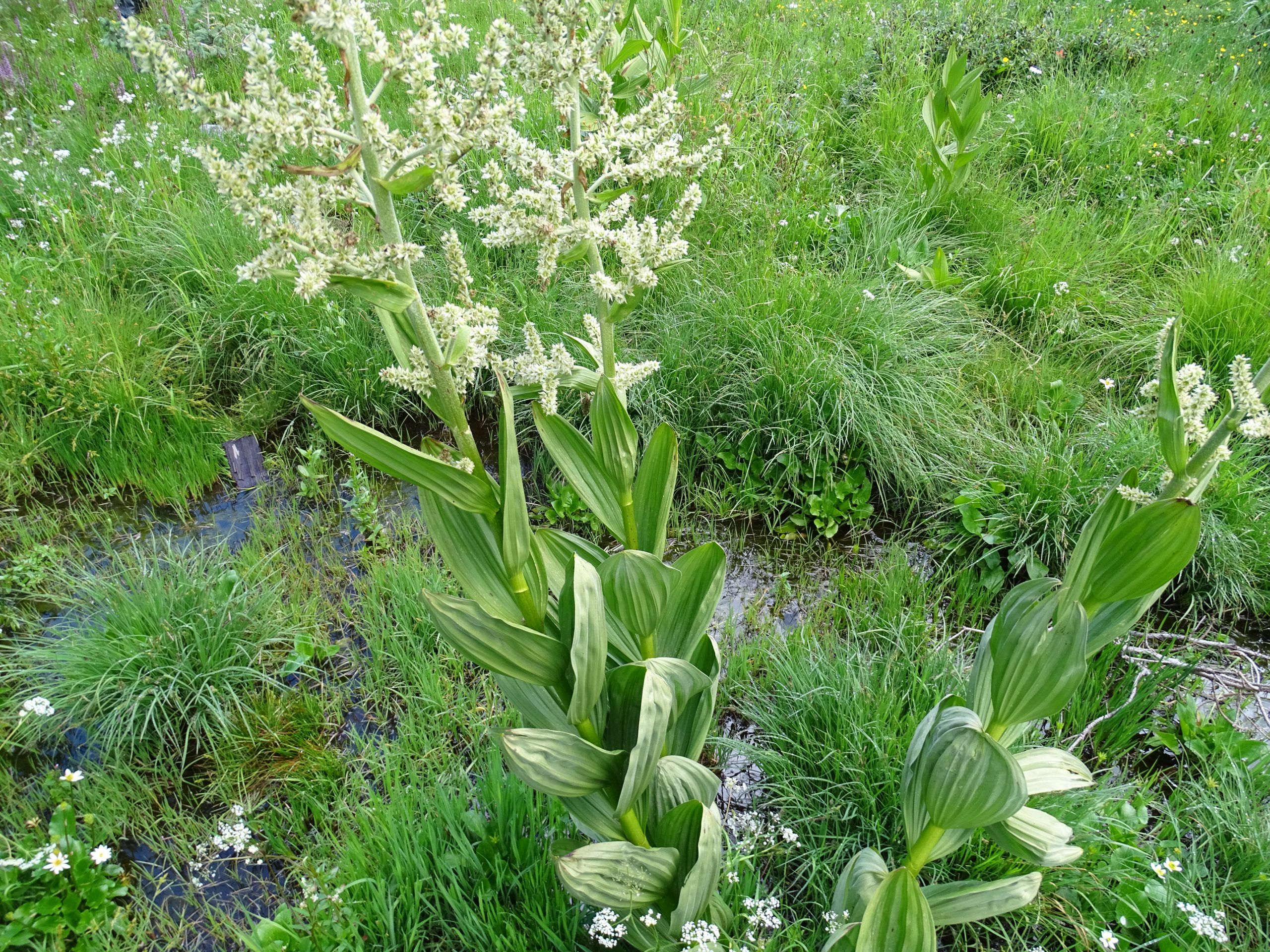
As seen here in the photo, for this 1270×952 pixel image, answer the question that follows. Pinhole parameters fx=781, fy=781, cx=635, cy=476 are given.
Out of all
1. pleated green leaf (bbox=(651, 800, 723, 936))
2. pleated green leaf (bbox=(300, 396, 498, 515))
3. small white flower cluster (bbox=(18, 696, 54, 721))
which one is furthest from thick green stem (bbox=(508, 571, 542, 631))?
small white flower cluster (bbox=(18, 696, 54, 721))

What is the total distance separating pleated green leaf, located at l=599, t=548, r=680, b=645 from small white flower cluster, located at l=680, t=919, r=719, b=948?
615 mm

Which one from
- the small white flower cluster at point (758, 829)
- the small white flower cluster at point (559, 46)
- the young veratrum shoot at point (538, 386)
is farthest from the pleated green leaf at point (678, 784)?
the small white flower cluster at point (559, 46)

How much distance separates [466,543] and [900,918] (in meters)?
1.12

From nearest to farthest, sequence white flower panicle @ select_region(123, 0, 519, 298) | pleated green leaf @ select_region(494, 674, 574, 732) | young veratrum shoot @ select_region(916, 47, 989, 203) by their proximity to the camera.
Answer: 1. white flower panicle @ select_region(123, 0, 519, 298)
2. pleated green leaf @ select_region(494, 674, 574, 732)
3. young veratrum shoot @ select_region(916, 47, 989, 203)

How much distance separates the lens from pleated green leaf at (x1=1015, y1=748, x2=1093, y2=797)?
1743mm

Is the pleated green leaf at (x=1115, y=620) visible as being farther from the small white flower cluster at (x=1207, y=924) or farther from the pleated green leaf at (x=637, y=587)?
the pleated green leaf at (x=637, y=587)

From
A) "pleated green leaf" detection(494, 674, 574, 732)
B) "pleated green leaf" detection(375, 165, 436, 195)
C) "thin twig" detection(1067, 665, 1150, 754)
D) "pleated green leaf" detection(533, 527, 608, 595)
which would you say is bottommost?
"thin twig" detection(1067, 665, 1150, 754)

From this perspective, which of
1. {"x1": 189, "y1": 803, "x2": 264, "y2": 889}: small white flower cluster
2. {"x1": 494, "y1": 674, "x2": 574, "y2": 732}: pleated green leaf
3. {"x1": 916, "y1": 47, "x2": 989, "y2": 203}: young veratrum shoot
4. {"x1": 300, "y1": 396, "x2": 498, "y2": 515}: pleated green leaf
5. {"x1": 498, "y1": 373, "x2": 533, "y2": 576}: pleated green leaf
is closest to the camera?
{"x1": 300, "y1": 396, "x2": 498, "y2": 515}: pleated green leaf

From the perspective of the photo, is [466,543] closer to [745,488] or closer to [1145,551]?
[1145,551]

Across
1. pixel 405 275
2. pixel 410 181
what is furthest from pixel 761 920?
pixel 410 181

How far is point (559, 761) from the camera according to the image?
1.55 m

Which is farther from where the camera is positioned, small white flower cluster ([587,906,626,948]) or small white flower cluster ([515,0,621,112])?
small white flower cluster ([587,906,626,948])

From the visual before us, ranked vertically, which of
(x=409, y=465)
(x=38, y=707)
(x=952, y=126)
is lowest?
(x=38, y=707)

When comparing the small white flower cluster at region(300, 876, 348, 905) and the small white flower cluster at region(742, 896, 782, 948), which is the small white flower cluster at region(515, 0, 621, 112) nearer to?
the small white flower cluster at region(742, 896, 782, 948)
